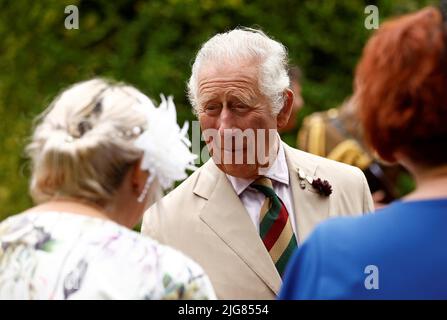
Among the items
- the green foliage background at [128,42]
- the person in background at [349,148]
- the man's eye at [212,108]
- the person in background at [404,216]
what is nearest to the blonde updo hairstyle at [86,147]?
the person in background at [404,216]

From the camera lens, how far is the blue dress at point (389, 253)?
2.71 m

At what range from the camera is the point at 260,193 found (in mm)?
4207

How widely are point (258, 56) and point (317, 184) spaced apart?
1.65 ft

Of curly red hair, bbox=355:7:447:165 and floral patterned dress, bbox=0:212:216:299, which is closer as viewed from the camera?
curly red hair, bbox=355:7:447:165

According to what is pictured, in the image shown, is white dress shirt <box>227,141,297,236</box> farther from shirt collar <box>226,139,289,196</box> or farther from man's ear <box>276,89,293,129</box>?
man's ear <box>276,89,293,129</box>

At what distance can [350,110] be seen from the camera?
23.2 feet

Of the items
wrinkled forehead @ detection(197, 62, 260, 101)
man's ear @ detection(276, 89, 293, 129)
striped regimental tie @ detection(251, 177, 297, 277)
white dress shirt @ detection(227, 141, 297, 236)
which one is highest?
wrinkled forehead @ detection(197, 62, 260, 101)

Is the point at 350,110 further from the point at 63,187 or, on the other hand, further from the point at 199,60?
the point at 63,187

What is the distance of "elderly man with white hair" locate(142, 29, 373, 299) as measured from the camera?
160 inches

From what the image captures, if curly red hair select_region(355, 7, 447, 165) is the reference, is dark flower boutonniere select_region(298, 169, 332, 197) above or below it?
below

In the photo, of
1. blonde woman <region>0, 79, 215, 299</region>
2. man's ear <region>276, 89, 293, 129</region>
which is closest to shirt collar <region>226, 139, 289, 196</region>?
man's ear <region>276, 89, 293, 129</region>

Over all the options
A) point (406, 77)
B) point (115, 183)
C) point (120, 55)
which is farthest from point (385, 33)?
point (120, 55)

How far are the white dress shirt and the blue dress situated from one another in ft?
4.70
